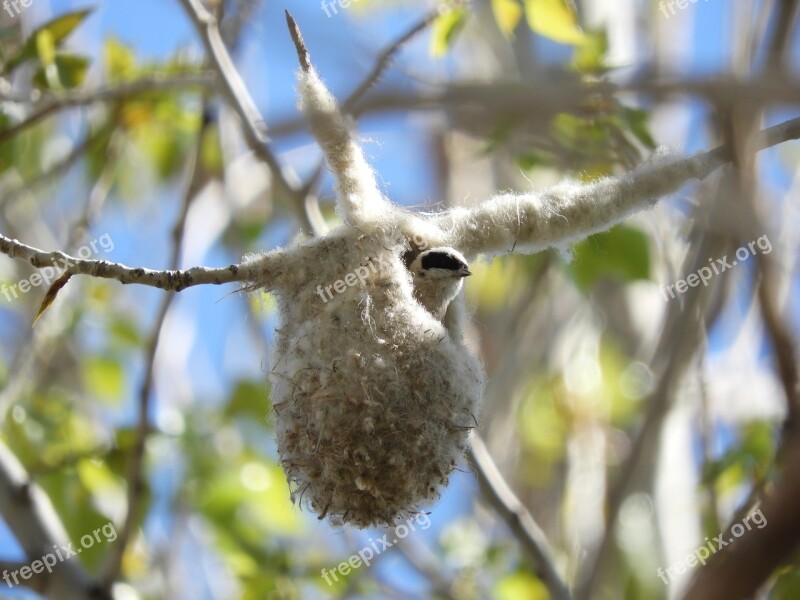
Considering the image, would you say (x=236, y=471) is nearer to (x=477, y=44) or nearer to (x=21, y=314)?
(x=21, y=314)

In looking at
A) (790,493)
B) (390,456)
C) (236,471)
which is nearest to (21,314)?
(236,471)

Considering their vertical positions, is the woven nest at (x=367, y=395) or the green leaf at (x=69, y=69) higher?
the green leaf at (x=69, y=69)

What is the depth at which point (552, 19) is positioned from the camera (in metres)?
2.45

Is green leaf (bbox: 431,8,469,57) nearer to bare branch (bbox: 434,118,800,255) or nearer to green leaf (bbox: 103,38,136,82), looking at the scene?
bare branch (bbox: 434,118,800,255)

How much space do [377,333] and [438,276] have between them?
19 cm

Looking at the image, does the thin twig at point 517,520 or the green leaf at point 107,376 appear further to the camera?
the green leaf at point 107,376

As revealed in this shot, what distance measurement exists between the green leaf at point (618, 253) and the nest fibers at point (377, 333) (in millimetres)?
701

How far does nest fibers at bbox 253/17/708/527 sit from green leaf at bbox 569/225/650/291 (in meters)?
0.70

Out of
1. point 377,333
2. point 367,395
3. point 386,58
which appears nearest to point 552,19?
point 386,58

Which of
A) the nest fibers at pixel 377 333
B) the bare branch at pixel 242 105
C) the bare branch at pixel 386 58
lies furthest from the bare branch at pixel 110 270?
the bare branch at pixel 242 105

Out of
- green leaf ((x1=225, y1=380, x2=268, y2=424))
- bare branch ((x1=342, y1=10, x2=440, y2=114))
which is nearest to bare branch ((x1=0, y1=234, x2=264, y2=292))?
bare branch ((x1=342, y1=10, x2=440, y2=114))

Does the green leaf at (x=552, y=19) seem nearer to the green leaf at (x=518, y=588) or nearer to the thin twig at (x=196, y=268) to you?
the thin twig at (x=196, y=268)

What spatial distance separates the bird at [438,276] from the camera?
6.29 ft

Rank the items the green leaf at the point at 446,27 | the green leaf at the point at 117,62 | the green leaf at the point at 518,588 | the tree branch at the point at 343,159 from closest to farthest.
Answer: the tree branch at the point at 343,159
the green leaf at the point at 446,27
the green leaf at the point at 518,588
the green leaf at the point at 117,62
